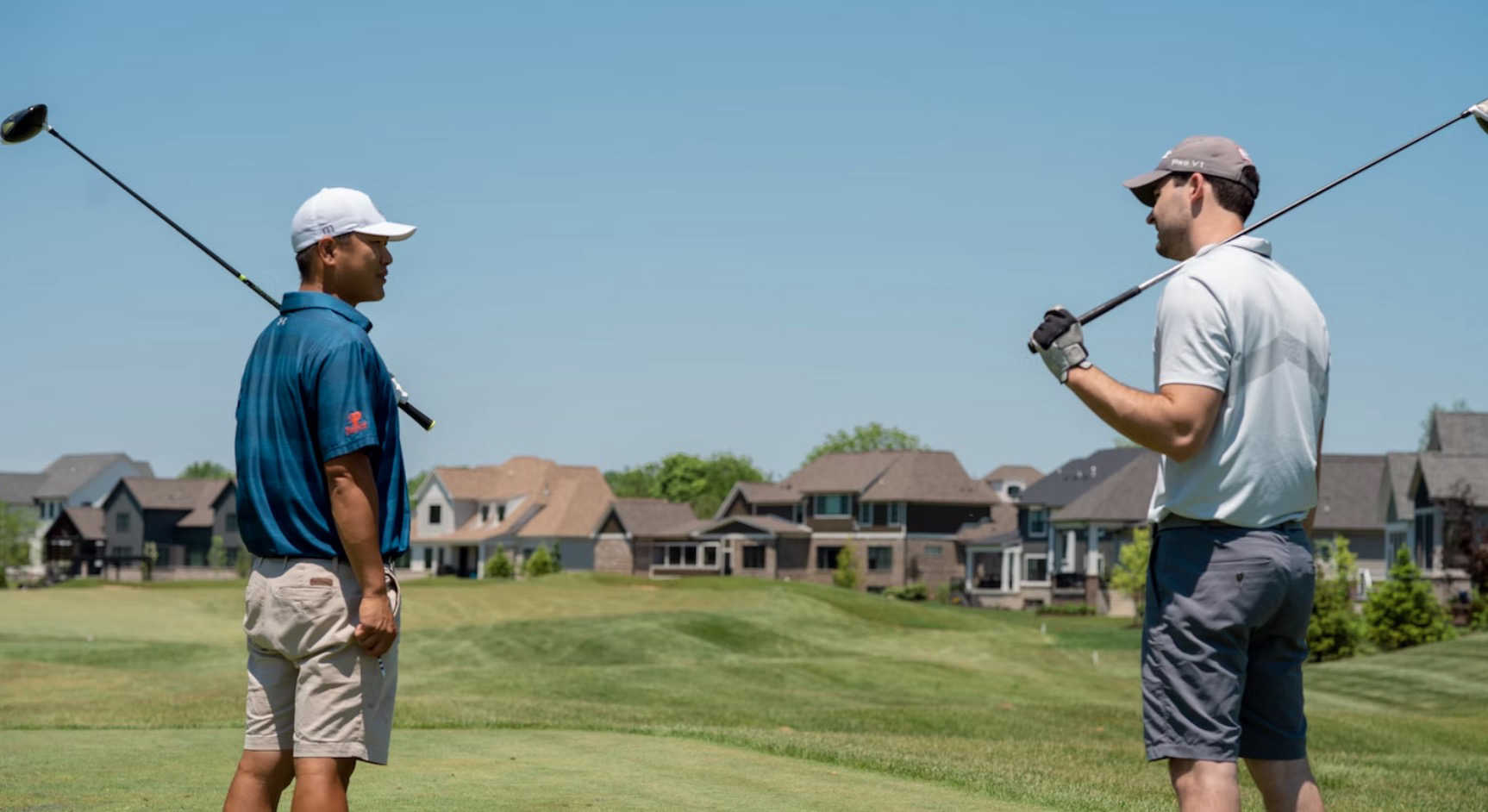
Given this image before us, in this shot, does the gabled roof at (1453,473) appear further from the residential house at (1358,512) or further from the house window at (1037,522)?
the house window at (1037,522)

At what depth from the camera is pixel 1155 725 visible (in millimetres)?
5059

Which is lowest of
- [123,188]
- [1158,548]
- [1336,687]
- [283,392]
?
[1336,687]

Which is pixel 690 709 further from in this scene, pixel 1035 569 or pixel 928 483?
pixel 928 483

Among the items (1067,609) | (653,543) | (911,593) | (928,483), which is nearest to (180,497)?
(653,543)

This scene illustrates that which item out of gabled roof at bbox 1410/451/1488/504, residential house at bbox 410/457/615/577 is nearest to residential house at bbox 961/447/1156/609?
gabled roof at bbox 1410/451/1488/504

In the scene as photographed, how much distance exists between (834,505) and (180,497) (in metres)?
50.2

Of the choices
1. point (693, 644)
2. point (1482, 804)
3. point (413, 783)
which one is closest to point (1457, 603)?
point (693, 644)

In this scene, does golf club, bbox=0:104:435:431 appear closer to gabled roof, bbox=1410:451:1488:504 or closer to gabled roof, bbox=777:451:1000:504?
gabled roof, bbox=1410:451:1488:504

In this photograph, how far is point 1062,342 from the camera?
17.2 ft

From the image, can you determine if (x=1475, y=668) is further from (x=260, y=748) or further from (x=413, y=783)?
(x=260, y=748)

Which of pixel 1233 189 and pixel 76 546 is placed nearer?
pixel 1233 189

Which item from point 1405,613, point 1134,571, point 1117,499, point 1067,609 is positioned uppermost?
point 1117,499

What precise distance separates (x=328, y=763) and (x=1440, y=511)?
192 ft

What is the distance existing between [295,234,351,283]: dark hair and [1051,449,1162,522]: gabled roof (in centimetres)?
6823
